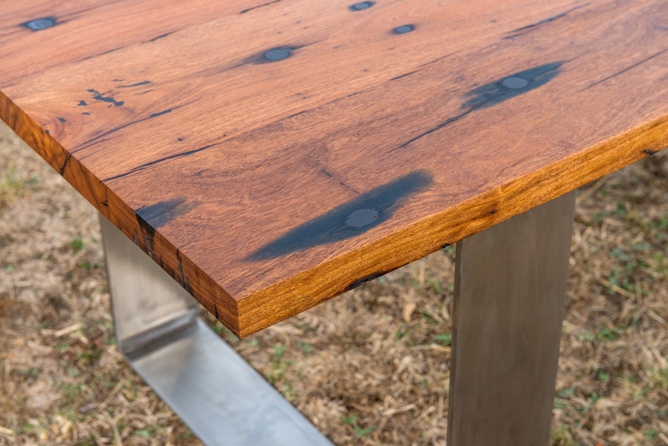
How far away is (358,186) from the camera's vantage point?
750 millimetres

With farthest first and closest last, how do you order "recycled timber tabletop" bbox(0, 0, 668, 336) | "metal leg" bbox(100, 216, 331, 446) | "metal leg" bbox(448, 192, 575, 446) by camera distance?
1. "metal leg" bbox(100, 216, 331, 446)
2. "metal leg" bbox(448, 192, 575, 446)
3. "recycled timber tabletop" bbox(0, 0, 668, 336)

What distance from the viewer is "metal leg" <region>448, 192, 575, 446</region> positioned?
92 centimetres

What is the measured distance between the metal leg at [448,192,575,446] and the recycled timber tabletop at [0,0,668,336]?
0.42 feet

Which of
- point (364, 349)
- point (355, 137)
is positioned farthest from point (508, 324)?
point (364, 349)

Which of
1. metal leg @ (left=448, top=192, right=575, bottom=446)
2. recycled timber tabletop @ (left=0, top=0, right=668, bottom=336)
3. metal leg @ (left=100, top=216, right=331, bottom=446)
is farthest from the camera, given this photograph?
metal leg @ (left=100, top=216, right=331, bottom=446)

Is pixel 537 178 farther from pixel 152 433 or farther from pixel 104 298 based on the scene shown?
pixel 104 298

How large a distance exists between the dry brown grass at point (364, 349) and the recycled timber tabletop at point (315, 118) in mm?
667

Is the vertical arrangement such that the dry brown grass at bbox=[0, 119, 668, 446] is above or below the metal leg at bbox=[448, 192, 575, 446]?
below

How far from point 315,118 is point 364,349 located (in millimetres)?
785

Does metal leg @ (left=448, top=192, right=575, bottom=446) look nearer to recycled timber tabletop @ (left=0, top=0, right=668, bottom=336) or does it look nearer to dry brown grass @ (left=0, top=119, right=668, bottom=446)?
recycled timber tabletop @ (left=0, top=0, right=668, bottom=336)

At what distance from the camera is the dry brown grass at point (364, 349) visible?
1.43 m

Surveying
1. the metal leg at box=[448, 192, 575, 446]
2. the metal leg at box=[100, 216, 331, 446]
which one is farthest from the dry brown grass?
the metal leg at box=[448, 192, 575, 446]

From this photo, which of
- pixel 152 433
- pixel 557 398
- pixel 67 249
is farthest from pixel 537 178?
pixel 67 249

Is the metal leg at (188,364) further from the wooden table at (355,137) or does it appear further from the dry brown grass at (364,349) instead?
the wooden table at (355,137)
